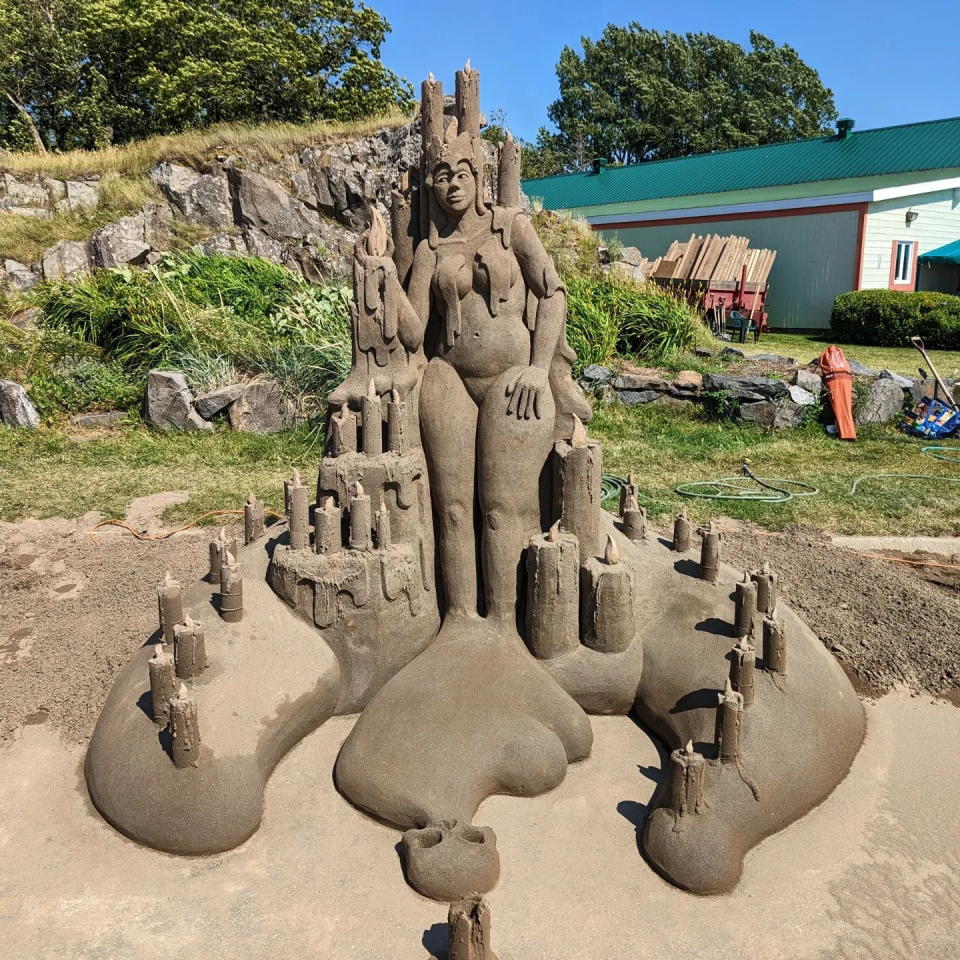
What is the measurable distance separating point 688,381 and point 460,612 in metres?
8.82

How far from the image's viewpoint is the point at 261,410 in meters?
11.5

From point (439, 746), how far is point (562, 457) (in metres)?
1.64

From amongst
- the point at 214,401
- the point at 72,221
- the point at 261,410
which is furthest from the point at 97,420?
the point at 72,221

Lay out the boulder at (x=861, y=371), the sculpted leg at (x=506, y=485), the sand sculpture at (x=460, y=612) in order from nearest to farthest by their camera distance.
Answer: the sand sculpture at (x=460, y=612) → the sculpted leg at (x=506, y=485) → the boulder at (x=861, y=371)

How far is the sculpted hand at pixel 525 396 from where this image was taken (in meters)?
4.45

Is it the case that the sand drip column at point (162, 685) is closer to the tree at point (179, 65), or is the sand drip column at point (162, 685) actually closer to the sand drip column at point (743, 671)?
the sand drip column at point (743, 671)

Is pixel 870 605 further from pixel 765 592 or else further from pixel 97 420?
pixel 97 420

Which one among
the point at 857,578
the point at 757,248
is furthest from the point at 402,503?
the point at 757,248

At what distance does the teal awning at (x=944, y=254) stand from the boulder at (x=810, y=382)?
12.4 metres

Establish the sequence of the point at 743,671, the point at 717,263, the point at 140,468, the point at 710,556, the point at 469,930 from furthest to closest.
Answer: the point at 717,263 < the point at 140,468 < the point at 710,556 < the point at 743,671 < the point at 469,930

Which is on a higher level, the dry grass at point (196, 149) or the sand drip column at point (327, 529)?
the dry grass at point (196, 149)

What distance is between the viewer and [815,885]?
3465 millimetres

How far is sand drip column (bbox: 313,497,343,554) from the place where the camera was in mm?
4383

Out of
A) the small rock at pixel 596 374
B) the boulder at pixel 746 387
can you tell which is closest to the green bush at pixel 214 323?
the small rock at pixel 596 374
